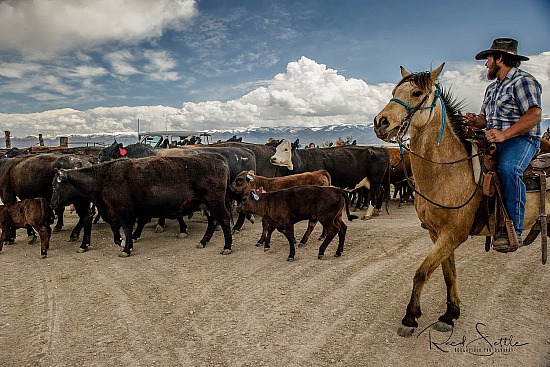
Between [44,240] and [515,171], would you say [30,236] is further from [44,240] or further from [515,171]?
[515,171]

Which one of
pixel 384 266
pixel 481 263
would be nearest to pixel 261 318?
pixel 384 266

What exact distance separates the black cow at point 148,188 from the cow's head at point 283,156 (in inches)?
163

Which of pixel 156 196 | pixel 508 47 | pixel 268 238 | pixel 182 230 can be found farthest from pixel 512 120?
pixel 182 230

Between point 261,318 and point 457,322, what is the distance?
91.4 inches

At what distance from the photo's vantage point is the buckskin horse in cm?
425

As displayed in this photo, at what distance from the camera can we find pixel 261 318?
5.06 m

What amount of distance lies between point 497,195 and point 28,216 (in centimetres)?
847

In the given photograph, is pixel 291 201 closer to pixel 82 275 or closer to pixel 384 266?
pixel 384 266

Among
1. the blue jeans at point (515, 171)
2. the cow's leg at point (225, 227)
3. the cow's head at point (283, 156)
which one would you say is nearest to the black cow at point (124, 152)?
the cow's head at point (283, 156)

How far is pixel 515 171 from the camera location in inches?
168

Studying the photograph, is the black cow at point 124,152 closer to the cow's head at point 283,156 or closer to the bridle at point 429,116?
the cow's head at point 283,156

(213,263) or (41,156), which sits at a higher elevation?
(41,156)

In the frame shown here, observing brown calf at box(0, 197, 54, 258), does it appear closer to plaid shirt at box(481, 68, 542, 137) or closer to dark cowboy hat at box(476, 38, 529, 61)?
plaid shirt at box(481, 68, 542, 137)
